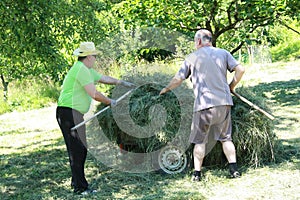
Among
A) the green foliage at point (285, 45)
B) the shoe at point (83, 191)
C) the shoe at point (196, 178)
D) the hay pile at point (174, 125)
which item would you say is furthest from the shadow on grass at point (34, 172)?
the green foliage at point (285, 45)

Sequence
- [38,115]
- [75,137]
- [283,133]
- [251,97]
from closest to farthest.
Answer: [75,137], [251,97], [283,133], [38,115]

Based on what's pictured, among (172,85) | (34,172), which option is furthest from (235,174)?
(34,172)

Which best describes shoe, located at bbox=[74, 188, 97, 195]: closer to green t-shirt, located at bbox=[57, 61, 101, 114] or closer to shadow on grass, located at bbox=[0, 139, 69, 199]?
shadow on grass, located at bbox=[0, 139, 69, 199]

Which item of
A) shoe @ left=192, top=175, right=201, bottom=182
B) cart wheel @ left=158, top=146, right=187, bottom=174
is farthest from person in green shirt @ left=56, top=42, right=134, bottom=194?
shoe @ left=192, top=175, right=201, bottom=182

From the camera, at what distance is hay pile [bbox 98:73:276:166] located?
500cm

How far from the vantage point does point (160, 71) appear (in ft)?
19.0

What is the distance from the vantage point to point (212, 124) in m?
4.71

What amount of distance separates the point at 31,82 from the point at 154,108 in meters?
10.4

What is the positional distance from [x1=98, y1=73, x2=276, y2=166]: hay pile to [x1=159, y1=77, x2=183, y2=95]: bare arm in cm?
16

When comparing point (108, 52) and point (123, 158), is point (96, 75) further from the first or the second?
point (108, 52)

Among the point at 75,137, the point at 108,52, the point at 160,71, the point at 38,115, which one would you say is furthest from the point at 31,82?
the point at 75,137

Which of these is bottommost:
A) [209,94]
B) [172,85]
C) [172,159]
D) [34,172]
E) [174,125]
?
[34,172]

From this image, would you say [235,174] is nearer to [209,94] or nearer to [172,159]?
[172,159]

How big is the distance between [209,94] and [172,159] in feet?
3.12
